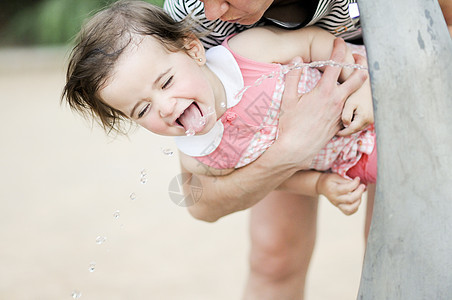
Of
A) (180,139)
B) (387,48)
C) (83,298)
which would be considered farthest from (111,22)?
(83,298)

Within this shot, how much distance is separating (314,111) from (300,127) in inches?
2.2

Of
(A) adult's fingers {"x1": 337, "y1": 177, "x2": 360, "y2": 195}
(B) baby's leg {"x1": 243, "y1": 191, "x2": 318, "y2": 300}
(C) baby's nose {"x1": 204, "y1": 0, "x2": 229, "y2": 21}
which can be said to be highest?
(C) baby's nose {"x1": 204, "y1": 0, "x2": 229, "y2": 21}

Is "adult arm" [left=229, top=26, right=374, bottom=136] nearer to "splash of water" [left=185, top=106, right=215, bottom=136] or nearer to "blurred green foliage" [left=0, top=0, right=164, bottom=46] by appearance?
"splash of water" [left=185, top=106, right=215, bottom=136]

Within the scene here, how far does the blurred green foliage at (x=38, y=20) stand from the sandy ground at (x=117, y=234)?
445 cm

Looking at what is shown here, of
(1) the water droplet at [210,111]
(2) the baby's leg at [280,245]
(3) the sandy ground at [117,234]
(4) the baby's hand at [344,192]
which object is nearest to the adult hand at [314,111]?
(4) the baby's hand at [344,192]

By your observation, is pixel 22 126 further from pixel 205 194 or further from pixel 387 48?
pixel 387 48

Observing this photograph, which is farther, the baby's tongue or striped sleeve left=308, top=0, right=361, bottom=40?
striped sleeve left=308, top=0, right=361, bottom=40

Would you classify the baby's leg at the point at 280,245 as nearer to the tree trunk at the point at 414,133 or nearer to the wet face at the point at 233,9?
the wet face at the point at 233,9

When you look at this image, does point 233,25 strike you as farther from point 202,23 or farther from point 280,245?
point 280,245

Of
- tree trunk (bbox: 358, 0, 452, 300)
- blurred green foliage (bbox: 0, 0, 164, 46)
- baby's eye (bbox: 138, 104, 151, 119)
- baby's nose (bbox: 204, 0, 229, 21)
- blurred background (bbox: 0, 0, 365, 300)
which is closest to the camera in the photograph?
tree trunk (bbox: 358, 0, 452, 300)

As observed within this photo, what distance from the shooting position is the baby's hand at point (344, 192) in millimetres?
1824

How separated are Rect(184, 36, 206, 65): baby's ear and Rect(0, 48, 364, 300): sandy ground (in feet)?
2.38

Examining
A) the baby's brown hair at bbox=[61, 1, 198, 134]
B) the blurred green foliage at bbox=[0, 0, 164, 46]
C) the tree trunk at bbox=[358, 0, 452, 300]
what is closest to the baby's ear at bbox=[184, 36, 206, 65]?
the baby's brown hair at bbox=[61, 1, 198, 134]

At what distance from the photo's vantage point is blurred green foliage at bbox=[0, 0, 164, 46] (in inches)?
385
